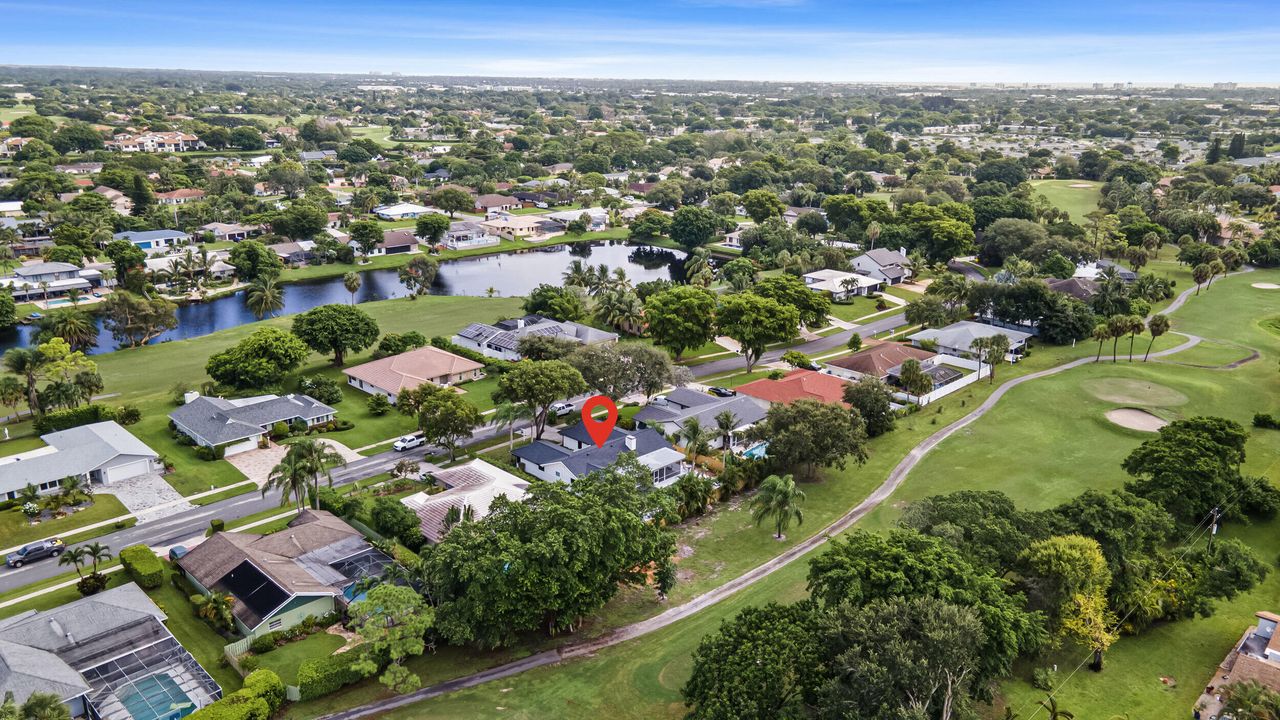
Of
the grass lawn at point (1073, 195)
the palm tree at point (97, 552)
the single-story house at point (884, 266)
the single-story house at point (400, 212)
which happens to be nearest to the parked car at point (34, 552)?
the palm tree at point (97, 552)

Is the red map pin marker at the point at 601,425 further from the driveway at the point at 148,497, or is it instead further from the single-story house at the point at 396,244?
the single-story house at the point at 396,244

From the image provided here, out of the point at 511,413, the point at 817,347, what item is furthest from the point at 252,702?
the point at 817,347

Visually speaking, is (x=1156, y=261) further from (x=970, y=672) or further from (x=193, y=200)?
(x=193, y=200)

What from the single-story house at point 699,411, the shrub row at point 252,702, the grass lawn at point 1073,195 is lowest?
the shrub row at point 252,702

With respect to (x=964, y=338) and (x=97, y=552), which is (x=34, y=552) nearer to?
(x=97, y=552)

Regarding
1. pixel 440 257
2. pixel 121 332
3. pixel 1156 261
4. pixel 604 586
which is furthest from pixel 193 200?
pixel 1156 261

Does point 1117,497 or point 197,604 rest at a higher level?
point 1117,497
